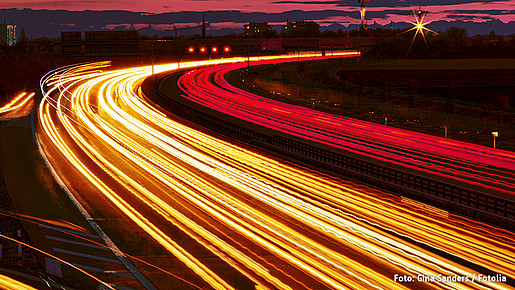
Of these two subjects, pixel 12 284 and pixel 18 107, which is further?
pixel 18 107

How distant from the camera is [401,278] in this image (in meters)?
14.4

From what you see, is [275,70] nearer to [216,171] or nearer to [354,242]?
[216,171]

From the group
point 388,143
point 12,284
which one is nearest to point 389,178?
point 388,143

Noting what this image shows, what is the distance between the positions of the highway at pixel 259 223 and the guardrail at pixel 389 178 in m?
0.81

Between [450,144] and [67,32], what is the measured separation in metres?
91.0

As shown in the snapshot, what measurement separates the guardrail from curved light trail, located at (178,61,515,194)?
174 cm

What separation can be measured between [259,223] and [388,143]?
1958 cm

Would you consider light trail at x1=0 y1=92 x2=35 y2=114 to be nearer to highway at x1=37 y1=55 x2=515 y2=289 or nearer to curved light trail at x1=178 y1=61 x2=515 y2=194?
curved light trail at x1=178 y1=61 x2=515 y2=194

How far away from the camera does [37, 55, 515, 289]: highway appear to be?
49.2ft

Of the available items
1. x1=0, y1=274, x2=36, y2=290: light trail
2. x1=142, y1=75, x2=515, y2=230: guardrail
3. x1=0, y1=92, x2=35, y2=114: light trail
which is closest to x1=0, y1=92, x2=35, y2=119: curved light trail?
x1=0, y1=92, x2=35, y2=114: light trail

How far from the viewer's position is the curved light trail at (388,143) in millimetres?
29056

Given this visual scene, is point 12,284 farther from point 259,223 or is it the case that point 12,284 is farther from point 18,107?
point 18,107

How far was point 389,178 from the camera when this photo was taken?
25672 mm

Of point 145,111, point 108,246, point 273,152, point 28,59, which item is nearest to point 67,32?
point 28,59
